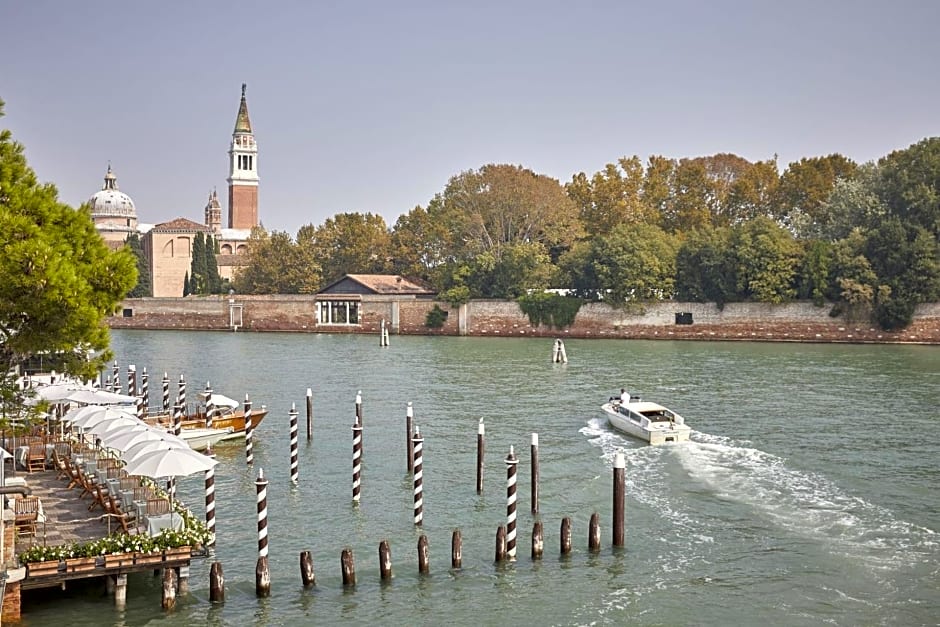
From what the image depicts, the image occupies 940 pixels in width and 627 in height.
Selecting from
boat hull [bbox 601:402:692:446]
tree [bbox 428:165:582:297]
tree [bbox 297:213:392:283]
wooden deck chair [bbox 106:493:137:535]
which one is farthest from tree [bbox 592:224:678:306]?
wooden deck chair [bbox 106:493:137:535]

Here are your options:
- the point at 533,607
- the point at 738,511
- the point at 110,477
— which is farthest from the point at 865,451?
the point at 110,477

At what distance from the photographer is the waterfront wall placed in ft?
226

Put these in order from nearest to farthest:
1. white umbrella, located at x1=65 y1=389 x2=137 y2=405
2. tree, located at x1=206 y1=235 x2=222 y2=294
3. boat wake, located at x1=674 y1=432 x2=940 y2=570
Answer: boat wake, located at x1=674 y1=432 x2=940 y2=570, white umbrella, located at x1=65 y1=389 x2=137 y2=405, tree, located at x1=206 y1=235 x2=222 y2=294

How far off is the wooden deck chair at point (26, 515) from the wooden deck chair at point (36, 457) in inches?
208

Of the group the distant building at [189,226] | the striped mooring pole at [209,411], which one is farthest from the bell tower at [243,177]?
the striped mooring pole at [209,411]

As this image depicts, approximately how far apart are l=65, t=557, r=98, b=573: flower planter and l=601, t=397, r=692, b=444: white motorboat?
17623mm

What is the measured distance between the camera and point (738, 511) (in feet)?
72.0

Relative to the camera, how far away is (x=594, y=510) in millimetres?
21844

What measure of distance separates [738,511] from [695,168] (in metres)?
69.0

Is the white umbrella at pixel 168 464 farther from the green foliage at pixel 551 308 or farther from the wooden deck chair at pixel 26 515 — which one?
the green foliage at pixel 551 308

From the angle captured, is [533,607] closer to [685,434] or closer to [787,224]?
[685,434]

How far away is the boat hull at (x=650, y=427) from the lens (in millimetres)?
29594

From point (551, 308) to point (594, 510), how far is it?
56054 mm

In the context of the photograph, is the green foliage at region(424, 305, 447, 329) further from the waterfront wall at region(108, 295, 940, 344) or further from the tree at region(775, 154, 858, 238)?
Result: the tree at region(775, 154, 858, 238)
